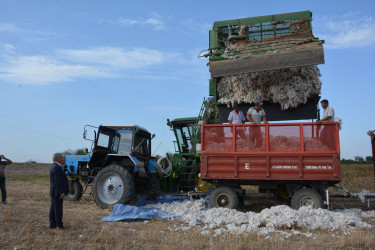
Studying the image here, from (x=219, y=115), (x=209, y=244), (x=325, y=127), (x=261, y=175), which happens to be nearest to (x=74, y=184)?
(x=219, y=115)

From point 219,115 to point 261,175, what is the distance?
2368mm

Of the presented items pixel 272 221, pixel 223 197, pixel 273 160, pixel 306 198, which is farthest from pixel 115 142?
pixel 306 198

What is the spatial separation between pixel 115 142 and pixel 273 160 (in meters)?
4.55

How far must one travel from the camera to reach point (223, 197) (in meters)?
8.05

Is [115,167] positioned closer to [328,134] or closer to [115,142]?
[115,142]

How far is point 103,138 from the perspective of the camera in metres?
9.79

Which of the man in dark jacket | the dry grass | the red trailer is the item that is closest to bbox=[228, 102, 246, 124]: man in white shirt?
the red trailer

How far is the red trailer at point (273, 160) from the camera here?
24.4 ft

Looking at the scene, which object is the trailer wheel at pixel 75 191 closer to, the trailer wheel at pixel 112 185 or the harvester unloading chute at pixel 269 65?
the trailer wheel at pixel 112 185

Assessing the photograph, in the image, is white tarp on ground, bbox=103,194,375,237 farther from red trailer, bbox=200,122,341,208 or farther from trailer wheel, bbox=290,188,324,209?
red trailer, bbox=200,122,341,208

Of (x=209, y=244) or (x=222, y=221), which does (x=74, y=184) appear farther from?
(x=209, y=244)

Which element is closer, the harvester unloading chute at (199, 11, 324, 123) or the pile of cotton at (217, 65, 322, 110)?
the harvester unloading chute at (199, 11, 324, 123)

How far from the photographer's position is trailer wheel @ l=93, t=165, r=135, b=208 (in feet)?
28.6

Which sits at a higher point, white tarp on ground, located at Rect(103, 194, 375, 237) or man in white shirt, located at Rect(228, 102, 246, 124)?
man in white shirt, located at Rect(228, 102, 246, 124)
